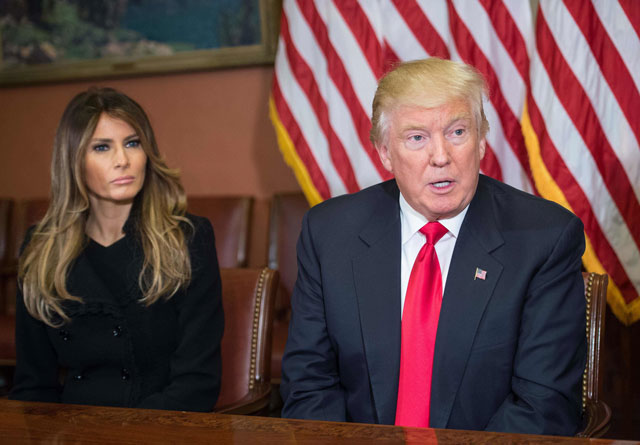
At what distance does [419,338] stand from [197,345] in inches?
28.2

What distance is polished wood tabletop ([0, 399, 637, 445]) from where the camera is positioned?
113 cm

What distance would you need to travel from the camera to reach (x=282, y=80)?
3393mm

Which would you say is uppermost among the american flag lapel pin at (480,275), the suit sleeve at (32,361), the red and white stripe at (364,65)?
the red and white stripe at (364,65)

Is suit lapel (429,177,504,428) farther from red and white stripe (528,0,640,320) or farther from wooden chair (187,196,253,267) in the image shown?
wooden chair (187,196,253,267)

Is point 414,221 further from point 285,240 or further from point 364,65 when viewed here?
point 285,240

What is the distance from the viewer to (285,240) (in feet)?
12.2

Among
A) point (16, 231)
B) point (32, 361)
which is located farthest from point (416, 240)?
point (16, 231)

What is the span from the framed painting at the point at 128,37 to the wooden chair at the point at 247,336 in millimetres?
2274

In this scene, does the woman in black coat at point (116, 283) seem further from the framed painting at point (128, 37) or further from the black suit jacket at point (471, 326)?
the framed painting at point (128, 37)

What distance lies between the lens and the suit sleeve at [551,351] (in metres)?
1.52

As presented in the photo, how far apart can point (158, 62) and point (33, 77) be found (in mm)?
950

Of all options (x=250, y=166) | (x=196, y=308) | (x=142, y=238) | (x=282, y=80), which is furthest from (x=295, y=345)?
(x=250, y=166)

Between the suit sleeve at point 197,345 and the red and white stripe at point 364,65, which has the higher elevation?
the red and white stripe at point 364,65

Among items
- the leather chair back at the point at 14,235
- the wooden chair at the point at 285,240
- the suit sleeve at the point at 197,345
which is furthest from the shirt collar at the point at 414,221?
the leather chair back at the point at 14,235
